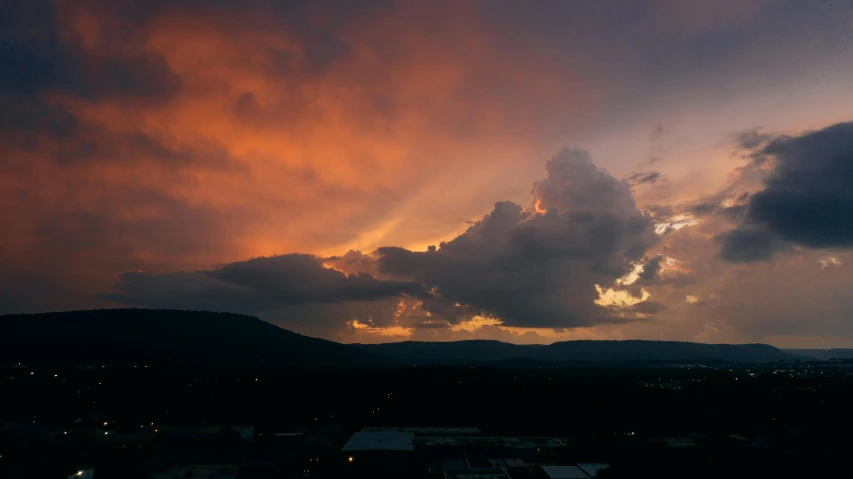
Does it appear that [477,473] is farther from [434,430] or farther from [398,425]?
[398,425]

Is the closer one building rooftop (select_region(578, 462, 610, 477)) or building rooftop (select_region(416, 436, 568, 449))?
building rooftop (select_region(578, 462, 610, 477))

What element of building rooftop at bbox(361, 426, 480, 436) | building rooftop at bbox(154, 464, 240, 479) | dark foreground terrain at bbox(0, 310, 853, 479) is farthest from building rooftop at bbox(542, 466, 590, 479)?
building rooftop at bbox(154, 464, 240, 479)

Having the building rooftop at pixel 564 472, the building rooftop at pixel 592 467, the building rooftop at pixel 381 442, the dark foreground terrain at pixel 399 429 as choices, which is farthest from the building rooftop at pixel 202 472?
the building rooftop at pixel 592 467

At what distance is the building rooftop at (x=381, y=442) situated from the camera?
6681 centimetres

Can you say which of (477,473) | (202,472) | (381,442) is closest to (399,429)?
(381,442)

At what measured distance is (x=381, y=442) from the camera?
2785 inches

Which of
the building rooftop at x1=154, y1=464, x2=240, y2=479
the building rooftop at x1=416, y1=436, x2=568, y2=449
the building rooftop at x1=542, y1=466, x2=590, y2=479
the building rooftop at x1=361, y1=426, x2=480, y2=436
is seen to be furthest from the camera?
the building rooftop at x1=361, y1=426, x2=480, y2=436

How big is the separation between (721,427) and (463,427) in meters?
44.6

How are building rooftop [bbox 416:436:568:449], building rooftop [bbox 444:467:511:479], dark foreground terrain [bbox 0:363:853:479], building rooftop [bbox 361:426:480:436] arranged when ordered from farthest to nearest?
1. building rooftop [bbox 361:426:480:436]
2. building rooftop [bbox 416:436:568:449]
3. dark foreground terrain [bbox 0:363:853:479]
4. building rooftop [bbox 444:467:511:479]

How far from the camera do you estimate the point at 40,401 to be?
332 feet

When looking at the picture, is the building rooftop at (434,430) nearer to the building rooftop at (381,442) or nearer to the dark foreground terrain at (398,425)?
the dark foreground terrain at (398,425)

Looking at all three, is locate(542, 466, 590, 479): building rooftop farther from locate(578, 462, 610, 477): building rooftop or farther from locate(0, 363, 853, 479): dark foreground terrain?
locate(0, 363, 853, 479): dark foreground terrain

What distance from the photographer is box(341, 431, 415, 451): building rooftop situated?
219 feet

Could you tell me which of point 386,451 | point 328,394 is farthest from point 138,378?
point 386,451
